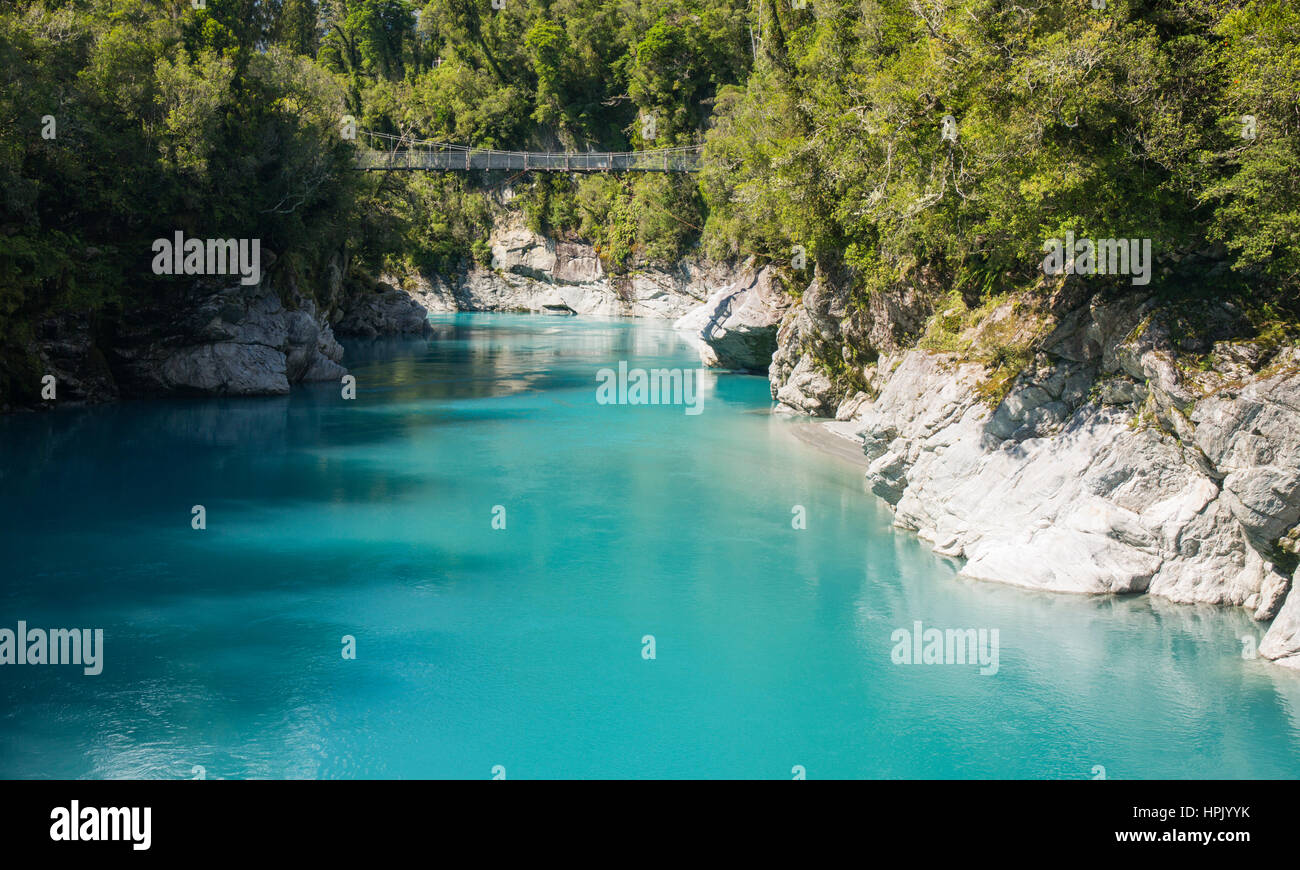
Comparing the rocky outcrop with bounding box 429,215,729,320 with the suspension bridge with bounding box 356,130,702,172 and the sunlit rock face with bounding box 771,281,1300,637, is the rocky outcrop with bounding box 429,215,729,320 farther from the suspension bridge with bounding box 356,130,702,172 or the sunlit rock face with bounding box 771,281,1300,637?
the sunlit rock face with bounding box 771,281,1300,637

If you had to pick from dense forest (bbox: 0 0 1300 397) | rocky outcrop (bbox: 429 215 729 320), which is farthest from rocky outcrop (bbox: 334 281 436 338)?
rocky outcrop (bbox: 429 215 729 320)

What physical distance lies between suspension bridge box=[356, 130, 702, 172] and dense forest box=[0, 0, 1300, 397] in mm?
1482

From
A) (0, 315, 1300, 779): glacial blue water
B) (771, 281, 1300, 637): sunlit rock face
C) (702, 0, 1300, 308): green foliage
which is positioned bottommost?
(0, 315, 1300, 779): glacial blue water

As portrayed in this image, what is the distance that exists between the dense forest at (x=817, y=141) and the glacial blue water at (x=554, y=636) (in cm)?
510

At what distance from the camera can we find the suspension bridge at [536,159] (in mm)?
61594

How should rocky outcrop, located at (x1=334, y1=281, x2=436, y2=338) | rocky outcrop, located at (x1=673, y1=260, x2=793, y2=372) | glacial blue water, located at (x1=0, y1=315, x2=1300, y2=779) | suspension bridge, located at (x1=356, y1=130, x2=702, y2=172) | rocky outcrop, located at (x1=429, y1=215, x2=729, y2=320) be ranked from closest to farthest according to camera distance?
1. glacial blue water, located at (x1=0, y1=315, x2=1300, y2=779)
2. rocky outcrop, located at (x1=673, y1=260, x2=793, y2=372)
3. rocky outcrop, located at (x1=334, y1=281, x2=436, y2=338)
4. suspension bridge, located at (x1=356, y1=130, x2=702, y2=172)
5. rocky outcrop, located at (x1=429, y1=215, x2=729, y2=320)

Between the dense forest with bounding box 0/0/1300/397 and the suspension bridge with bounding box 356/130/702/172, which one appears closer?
the dense forest with bounding box 0/0/1300/397

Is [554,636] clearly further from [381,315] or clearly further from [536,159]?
[536,159]

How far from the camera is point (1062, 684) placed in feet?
37.3

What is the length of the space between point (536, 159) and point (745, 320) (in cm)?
4024

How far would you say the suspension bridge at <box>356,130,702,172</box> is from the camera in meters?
61.6

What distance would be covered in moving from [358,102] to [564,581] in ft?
247

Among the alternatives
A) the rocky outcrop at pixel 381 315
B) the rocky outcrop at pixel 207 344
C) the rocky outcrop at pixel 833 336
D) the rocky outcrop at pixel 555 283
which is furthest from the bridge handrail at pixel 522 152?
the rocky outcrop at pixel 207 344

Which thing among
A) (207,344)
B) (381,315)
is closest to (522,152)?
(381,315)
